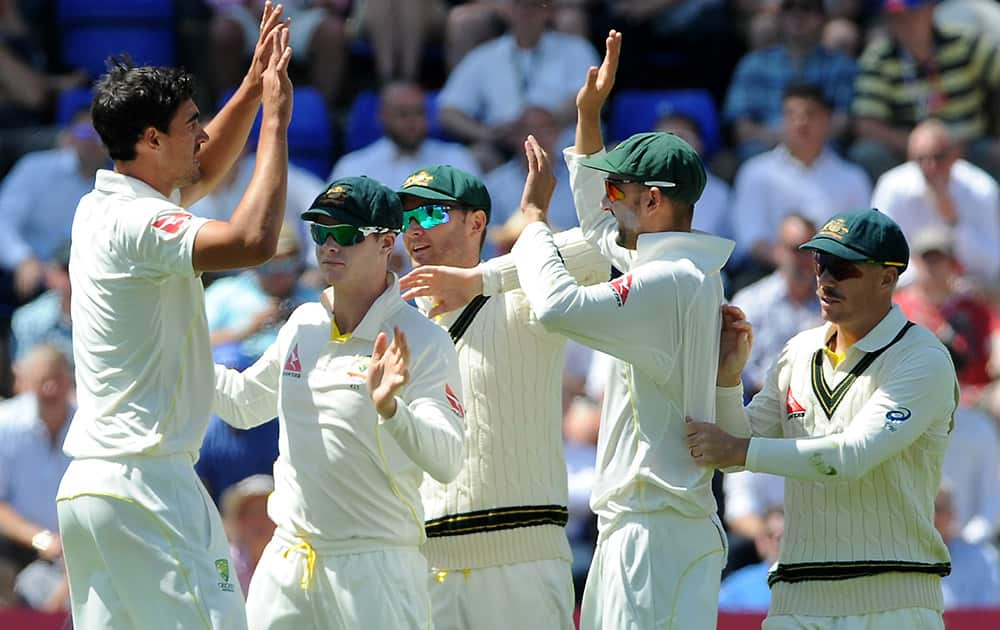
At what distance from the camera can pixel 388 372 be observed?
523 cm

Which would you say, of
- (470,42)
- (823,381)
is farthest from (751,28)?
(823,381)

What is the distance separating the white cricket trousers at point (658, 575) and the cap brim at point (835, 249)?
902mm

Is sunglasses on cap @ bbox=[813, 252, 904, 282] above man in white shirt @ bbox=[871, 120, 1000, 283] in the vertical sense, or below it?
above

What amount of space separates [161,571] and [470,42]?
717 centimetres

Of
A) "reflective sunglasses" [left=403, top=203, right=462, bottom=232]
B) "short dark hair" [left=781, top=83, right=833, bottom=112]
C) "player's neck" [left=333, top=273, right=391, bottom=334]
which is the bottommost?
"player's neck" [left=333, top=273, right=391, bottom=334]

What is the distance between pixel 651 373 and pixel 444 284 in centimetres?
79

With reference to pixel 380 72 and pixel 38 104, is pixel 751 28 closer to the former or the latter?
pixel 380 72

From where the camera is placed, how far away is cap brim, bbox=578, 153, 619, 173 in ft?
18.6

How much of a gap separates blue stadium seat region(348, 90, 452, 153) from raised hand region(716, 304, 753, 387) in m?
6.03

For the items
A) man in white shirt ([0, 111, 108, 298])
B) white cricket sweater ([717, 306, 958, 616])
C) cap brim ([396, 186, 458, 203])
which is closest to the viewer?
white cricket sweater ([717, 306, 958, 616])

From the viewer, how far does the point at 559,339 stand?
6.17 metres

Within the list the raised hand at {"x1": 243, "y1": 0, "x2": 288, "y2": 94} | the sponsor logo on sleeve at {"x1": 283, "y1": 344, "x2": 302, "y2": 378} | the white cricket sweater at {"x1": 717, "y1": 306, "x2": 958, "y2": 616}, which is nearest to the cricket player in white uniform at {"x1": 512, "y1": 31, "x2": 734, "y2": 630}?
the white cricket sweater at {"x1": 717, "y1": 306, "x2": 958, "y2": 616}

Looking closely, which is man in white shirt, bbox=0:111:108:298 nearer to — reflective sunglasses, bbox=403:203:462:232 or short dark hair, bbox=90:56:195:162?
reflective sunglasses, bbox=403:203:462:232

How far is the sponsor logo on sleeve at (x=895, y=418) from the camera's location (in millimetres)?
5520
